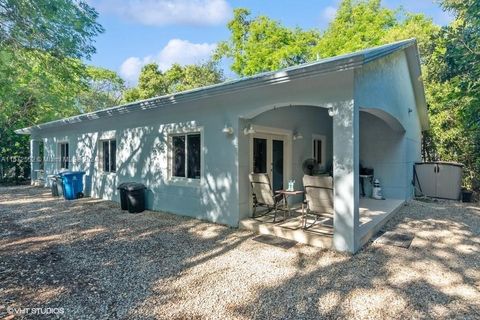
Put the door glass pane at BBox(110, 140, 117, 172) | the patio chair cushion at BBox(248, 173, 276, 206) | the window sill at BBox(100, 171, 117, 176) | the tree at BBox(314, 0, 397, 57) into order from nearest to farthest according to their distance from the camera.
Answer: the patio chair cushion at BBox(248, 173, 276, 206)
the window sill at BBox(100, 171, 117, 176)
the door glass pane at BBox(110, 140, 117, 172)
the tree at BBox(314, 0, 397, 57)

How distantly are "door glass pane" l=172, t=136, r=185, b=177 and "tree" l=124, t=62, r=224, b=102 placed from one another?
1969 cm

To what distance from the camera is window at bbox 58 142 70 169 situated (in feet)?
43.1

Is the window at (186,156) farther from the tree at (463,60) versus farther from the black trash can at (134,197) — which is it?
the tree at (463,60)


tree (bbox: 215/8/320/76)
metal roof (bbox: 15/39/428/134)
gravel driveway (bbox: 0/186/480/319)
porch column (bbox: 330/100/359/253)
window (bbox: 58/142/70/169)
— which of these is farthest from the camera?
tree (bbox: 215/8/320/76)

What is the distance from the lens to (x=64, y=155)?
1338 cm

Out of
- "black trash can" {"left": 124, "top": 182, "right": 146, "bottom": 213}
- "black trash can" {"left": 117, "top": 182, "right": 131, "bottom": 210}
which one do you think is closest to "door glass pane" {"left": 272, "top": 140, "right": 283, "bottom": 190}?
"black trash can" {"left": 124, "top": 182, "right": 146, "bottom": 213}

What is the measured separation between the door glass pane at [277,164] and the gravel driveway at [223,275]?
2.34 m

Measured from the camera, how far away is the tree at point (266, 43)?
1047 inches

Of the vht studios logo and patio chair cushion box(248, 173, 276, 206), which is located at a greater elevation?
patio chair cushion box(248, 173, 276, 206)

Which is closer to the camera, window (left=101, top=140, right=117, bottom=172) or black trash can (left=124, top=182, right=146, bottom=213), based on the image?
black trash can (left=124, top=182, right=146, bottom=213)

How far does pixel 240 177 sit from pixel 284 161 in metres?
2.31

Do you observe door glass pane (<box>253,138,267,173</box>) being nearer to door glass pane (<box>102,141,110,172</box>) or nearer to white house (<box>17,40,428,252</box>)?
white house (<box>17,40,428,252</box>)

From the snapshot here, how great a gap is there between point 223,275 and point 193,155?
4.11 meters

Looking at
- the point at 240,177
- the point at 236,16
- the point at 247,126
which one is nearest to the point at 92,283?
the point at 240,177
